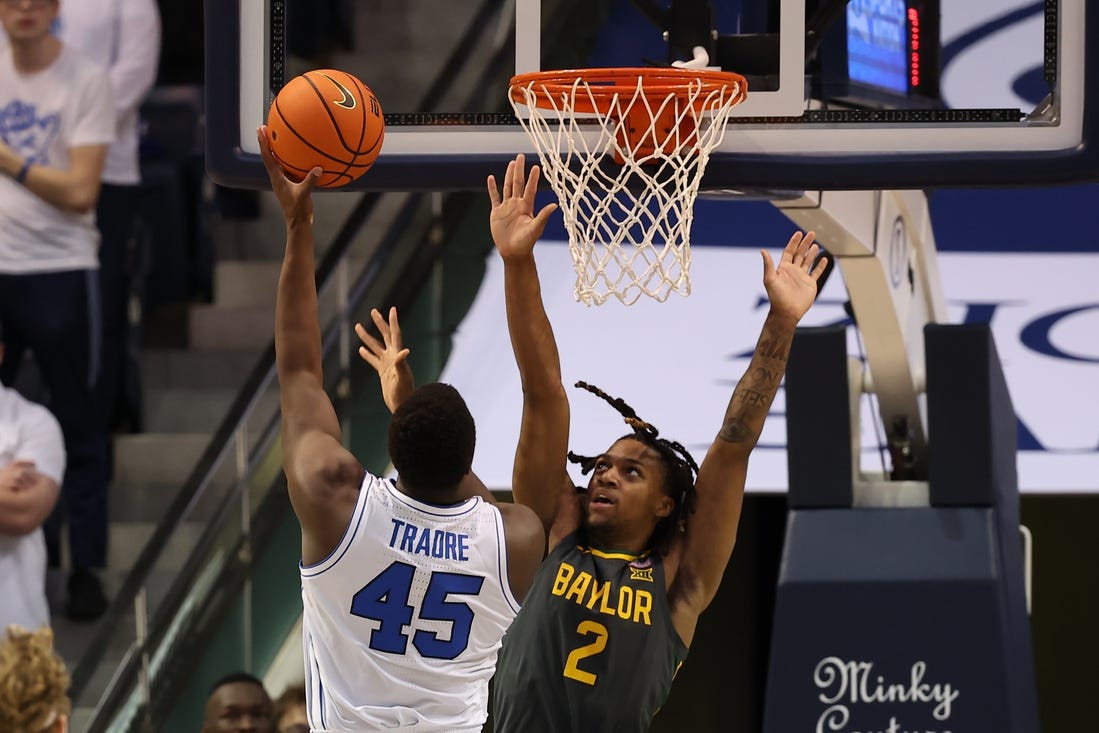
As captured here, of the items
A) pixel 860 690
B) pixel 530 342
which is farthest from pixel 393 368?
pixel 860 690

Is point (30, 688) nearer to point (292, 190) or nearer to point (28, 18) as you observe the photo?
point (292, 190)

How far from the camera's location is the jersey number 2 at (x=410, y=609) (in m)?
4.10

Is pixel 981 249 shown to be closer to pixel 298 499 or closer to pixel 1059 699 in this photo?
pixel 1059 699

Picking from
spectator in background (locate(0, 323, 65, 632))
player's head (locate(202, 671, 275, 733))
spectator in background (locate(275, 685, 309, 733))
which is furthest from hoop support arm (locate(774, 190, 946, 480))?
spectator in background (locate(0, 323, 65, 632))

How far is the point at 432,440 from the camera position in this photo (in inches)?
160

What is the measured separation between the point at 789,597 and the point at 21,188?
12.7 ft

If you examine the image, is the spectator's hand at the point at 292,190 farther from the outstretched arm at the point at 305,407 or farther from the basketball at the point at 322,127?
the basketball at the point at 322,127

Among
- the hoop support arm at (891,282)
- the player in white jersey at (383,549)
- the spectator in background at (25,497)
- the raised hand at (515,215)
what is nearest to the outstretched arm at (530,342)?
the raised hand at (515,215)

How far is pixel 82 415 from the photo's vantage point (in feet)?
26.5

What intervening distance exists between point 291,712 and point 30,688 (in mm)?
2672

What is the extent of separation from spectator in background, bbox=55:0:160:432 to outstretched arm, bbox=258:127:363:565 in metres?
4.39

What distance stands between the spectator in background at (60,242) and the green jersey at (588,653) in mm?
3533

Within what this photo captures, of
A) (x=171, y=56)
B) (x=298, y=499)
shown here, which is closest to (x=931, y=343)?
(x=298, y=499)

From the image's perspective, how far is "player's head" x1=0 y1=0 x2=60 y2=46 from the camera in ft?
26.7
